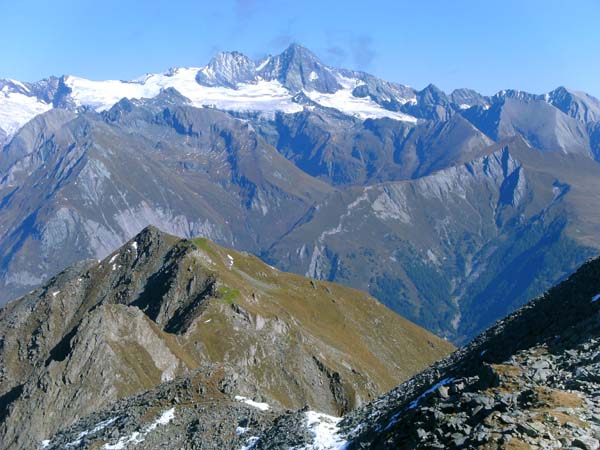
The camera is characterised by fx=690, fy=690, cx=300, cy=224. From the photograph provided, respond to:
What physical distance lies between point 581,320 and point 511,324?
1950cm

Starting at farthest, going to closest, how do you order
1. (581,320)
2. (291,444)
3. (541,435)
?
(291,444)
(581,320)
(541,435)

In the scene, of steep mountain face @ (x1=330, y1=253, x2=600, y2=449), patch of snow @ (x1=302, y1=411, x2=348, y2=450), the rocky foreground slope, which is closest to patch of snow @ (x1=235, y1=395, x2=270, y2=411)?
the rocky foreground slope

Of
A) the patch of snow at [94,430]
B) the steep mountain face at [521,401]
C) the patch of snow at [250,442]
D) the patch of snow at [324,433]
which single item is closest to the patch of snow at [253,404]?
the patch of snow at [250,442]

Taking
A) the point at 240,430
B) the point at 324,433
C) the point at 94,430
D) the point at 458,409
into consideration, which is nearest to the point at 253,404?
the point at 240,430

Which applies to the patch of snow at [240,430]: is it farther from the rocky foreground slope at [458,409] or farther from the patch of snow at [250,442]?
the patch of snow at [250,442]

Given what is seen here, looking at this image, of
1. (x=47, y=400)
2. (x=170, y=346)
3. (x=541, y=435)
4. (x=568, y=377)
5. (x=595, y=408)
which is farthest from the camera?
(x=170, y=346)

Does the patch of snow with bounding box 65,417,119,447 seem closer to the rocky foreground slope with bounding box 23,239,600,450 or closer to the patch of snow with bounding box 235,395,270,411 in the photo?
the rocky foreground slope with bounding box 23,239,600,450

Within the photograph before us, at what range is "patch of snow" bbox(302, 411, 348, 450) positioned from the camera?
61247mm

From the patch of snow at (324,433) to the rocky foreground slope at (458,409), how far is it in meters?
0.11

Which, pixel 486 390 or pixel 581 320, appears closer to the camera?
pixel 486 390

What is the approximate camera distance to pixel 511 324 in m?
78.8

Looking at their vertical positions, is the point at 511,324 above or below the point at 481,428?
above

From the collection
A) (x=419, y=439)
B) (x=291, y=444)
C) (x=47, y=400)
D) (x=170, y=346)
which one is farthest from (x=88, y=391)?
(x=419, y=439)

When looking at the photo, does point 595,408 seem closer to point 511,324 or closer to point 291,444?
point 291,444
